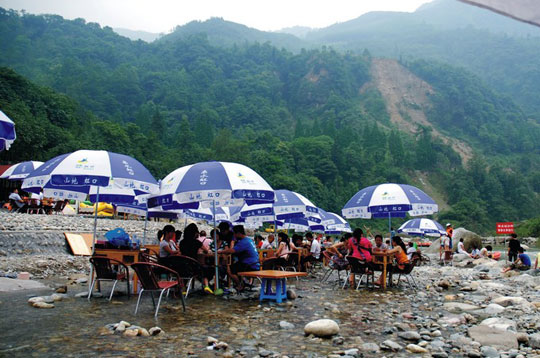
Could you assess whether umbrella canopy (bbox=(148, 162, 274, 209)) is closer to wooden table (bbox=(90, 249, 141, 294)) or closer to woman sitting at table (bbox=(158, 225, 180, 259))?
woman sitting at table (bbox=(158, 225, 180, 259))

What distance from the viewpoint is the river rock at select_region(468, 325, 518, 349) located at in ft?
16.3

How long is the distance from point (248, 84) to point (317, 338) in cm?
12337

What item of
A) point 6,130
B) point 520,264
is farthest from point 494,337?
point 520,264

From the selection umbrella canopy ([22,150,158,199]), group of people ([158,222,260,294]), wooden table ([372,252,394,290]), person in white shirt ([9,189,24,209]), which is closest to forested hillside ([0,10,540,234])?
person in white shirt ([9,189,24,209])

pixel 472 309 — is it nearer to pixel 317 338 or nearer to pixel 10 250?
pixel 317 338

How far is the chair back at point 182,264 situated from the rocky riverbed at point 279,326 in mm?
472

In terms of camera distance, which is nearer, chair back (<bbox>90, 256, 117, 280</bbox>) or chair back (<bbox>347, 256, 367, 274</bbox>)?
chair back (<bbox>90, 256, 117, 280</bbox>)

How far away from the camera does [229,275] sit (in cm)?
836

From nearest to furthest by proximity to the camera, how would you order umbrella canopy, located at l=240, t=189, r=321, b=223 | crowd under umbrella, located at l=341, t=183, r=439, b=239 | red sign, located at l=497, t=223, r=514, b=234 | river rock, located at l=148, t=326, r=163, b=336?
river rock, located at l=148, t=326, r=163, b=336 → crowd under umbrella, located at l=341, t=183, r=439, b=239 → umbrella canopy, located at l=240, t=189, r=321, b=223 → red sign, located at l=497, t=223, r=514, b=234

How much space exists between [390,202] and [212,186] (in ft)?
16.6

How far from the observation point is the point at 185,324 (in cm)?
553

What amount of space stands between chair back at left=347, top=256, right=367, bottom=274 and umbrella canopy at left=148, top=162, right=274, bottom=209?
248 cm

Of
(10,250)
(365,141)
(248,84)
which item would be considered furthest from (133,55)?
(10,250)

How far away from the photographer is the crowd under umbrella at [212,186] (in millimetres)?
7320
